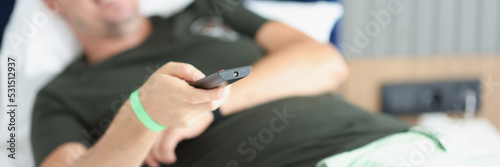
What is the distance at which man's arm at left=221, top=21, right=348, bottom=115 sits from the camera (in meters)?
0.64

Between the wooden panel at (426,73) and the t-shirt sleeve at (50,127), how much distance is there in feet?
2.82

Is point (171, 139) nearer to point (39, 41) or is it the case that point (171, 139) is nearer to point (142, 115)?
point (142, 115)

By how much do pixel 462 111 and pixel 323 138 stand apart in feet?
2.63

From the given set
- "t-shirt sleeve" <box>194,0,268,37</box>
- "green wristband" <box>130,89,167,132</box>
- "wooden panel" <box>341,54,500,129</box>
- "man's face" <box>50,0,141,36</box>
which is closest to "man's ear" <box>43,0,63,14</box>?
"man's face" <box>50,0,141,36</box>

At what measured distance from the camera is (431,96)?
1.23m

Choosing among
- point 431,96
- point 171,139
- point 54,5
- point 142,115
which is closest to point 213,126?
point 171,139

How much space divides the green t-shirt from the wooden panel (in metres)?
0.58

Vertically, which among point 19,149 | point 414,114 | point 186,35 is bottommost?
point 414,114

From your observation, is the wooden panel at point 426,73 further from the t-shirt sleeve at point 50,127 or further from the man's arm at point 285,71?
the t-shirt sleeve at point 50,127

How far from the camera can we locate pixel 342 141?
605 mm

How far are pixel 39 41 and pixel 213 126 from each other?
41 cm

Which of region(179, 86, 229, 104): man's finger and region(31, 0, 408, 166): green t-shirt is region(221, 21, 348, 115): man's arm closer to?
region(31, 0, 408, 166): green t-shirt

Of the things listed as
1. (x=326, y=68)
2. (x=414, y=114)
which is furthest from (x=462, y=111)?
(x=326, y=68)

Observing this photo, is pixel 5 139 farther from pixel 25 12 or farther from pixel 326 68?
pixel 326 68
